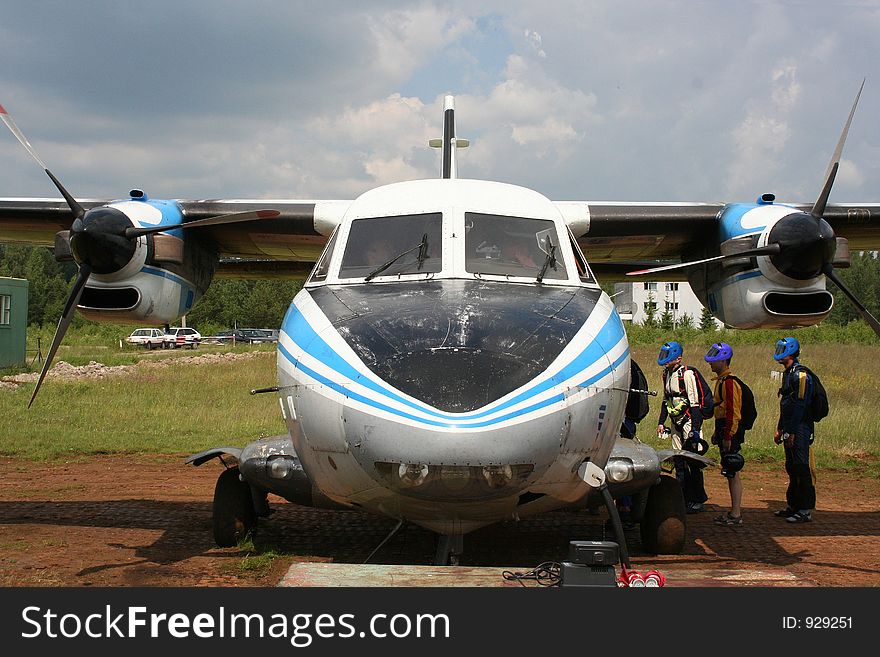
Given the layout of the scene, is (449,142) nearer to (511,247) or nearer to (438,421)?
(511,247)

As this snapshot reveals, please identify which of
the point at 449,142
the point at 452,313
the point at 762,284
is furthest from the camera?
the point at 449,142

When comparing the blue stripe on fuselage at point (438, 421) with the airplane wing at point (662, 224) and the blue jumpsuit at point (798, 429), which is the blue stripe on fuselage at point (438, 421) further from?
the blue jumpsuit at point (798, 429)

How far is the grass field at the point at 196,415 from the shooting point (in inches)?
602

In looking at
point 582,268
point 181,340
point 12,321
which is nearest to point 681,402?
point 582,268

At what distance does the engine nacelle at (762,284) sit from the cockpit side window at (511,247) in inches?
107

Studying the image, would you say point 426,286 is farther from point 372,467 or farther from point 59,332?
point 59,332

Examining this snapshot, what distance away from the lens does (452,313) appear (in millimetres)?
5016

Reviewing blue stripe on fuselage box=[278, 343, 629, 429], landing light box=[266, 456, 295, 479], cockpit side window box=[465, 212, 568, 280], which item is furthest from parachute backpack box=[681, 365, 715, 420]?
landing light box=[266, 456, 295, 479]

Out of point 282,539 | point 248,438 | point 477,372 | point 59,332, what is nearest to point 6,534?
point 59,332

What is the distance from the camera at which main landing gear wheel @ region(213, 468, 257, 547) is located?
7.71 m

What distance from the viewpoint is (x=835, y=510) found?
10305 mm

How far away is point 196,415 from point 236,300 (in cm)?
7835

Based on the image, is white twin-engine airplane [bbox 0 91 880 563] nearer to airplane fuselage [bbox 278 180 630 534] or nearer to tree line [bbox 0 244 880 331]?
airplane fuselage [bbox 278 180 630 534]
